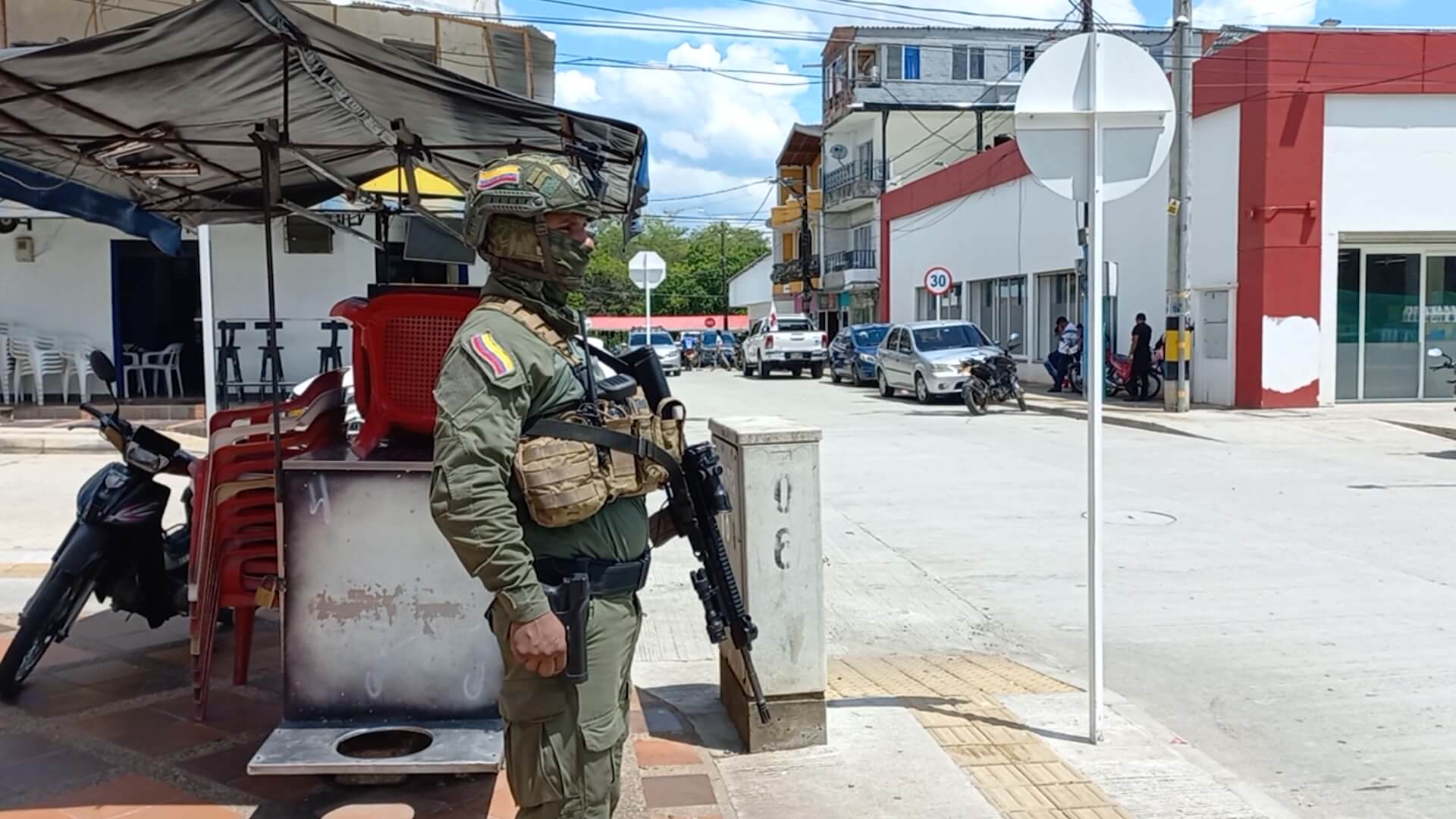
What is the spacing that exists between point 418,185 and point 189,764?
11.4ft

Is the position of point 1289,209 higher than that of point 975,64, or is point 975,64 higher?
point 975,64

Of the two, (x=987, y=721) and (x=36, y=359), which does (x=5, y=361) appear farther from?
(x=987, y=721)

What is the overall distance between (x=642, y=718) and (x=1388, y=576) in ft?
16.5

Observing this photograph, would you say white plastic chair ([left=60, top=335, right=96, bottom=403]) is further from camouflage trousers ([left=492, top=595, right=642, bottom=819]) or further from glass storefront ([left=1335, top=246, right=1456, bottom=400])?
glass storefront ([left=1335, top=246, right=1456, bottom=400])

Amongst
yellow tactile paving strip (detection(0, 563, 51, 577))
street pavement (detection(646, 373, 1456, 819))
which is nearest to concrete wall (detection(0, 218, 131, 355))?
yellow tactile paving strip (detection(0, 563, 51, 577))

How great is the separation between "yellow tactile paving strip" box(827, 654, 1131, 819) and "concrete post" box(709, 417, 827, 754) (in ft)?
1.92

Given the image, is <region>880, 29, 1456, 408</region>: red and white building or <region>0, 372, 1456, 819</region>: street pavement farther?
<region>880, 29, 1456, 408</region>: red and white building

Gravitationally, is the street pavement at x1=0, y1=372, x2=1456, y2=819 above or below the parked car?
below

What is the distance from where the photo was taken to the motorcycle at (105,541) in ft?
15.5

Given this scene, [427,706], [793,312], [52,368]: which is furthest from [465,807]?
[793,312]

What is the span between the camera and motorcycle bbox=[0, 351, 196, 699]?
15.5 feet

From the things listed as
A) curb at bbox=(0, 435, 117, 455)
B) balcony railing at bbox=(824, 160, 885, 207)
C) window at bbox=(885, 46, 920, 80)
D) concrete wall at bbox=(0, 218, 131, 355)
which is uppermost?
window at bbox=(885, 46, 920, 80)

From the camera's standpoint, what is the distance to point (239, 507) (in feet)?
14.5

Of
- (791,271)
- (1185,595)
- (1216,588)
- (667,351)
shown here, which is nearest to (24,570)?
(1185,595)
